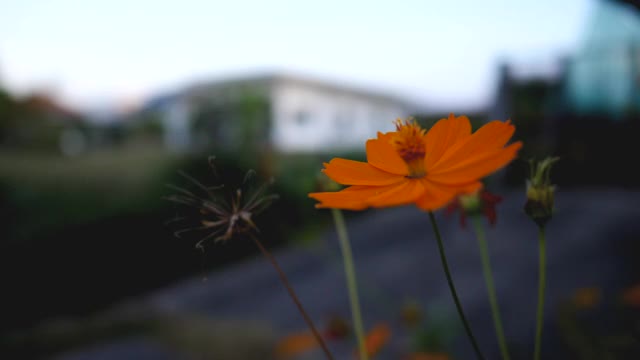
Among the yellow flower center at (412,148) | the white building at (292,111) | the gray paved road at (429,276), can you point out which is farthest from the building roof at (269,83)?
the yellow flower center at (412,148)

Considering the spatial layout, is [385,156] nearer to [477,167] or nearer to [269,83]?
[477,167]

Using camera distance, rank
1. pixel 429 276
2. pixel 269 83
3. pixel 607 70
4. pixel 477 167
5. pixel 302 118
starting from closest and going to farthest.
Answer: pixel 477 167, pixel 429 276, pixel 607 70, pixel 269 83, pixel 302 118

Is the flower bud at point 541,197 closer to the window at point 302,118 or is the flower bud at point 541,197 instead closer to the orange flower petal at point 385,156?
the orange flower petal at point 385,156

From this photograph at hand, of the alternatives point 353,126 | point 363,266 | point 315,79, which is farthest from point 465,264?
point 353,126

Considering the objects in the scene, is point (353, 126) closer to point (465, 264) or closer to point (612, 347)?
point (465, 264)

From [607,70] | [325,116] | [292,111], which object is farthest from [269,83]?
[607,70]
